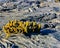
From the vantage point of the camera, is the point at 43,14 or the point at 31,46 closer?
the point at 31,46

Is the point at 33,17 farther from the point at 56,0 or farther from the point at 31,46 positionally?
the point at 56,0

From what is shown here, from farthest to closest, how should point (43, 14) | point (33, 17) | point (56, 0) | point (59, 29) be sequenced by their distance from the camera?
point (56, 0), point (43, 14), point (33, 17), point (59, 29)

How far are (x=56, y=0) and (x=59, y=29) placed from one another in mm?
14085

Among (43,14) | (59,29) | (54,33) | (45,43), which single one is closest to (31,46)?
(45,43)

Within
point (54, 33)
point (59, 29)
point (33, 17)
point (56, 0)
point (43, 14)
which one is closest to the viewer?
point (54, 33)

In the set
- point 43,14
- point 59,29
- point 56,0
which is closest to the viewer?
point 59,29

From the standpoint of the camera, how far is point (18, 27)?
40.6 ft

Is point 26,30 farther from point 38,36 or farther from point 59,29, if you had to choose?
point 59,29

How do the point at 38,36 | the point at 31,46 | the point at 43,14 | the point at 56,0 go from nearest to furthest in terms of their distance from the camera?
the point at 31,46, the point at 38,36, the point at 43,14, the point at 56,0

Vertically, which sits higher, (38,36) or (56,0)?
(38,36)

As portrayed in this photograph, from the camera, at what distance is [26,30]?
12070mm

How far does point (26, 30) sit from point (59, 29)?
255 cm

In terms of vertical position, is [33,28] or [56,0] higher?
[33,28]

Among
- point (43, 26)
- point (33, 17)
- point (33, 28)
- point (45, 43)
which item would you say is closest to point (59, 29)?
point (43, 26)
